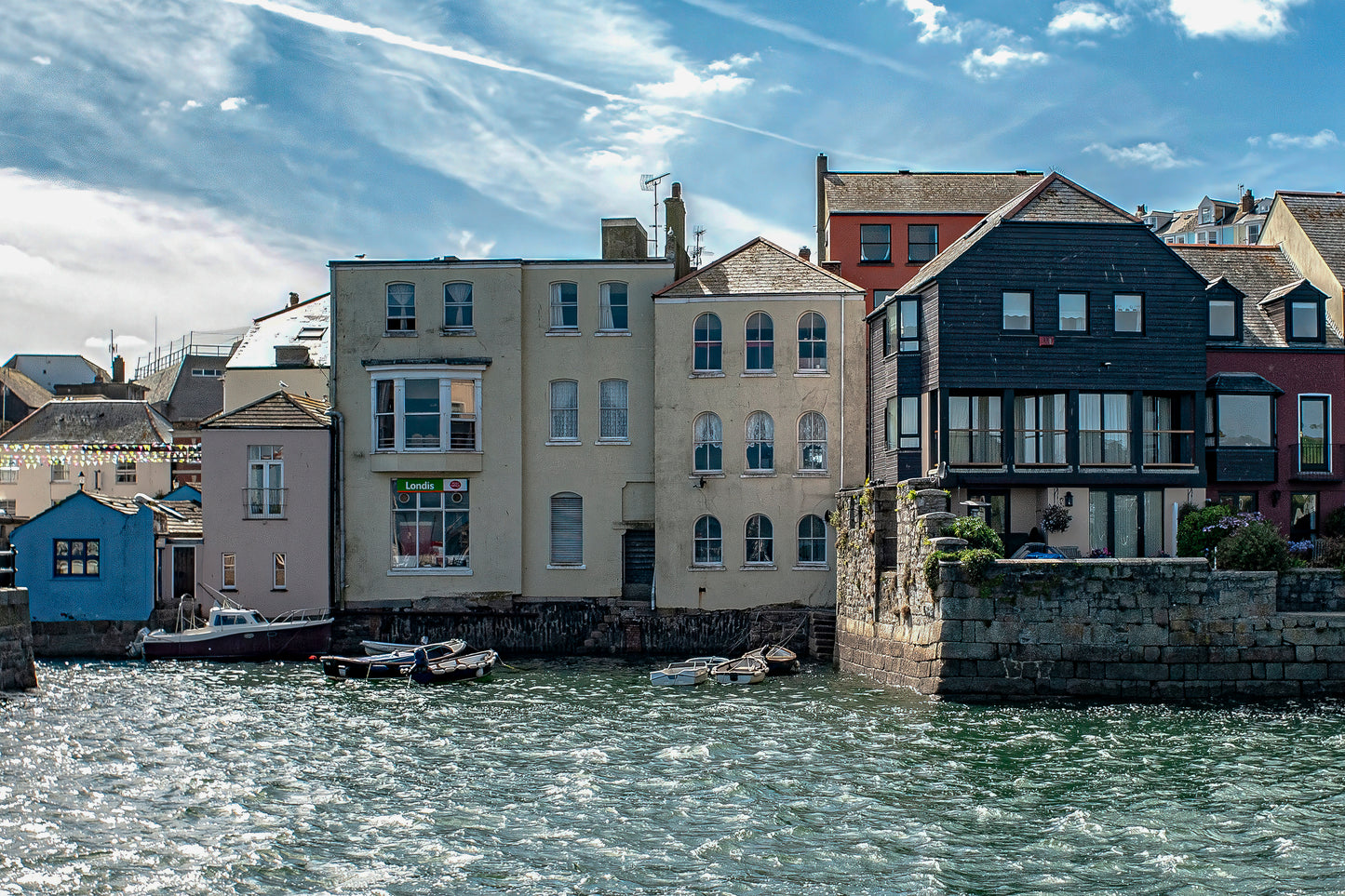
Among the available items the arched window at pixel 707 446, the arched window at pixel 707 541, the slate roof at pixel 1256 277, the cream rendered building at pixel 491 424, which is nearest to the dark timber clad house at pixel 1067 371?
the slate roof at pixel 1256 277

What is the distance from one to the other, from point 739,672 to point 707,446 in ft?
29.3

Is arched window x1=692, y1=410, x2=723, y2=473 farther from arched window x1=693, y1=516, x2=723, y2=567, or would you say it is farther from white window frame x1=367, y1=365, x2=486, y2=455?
white window frame x1=367, y1=365, x2=486, y2=455

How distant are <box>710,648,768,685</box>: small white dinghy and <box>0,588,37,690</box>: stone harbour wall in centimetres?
1775

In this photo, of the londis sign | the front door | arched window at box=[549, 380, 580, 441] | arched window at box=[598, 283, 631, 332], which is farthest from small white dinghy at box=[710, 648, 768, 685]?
the front door

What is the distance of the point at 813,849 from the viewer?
17875 millimetres

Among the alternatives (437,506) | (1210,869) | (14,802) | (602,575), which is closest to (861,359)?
(602,575)

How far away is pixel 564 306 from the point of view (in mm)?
41219

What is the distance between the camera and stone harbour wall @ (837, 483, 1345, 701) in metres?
29.3

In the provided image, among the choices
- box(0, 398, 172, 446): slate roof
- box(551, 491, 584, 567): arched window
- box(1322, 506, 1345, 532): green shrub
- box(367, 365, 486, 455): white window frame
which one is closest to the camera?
box(1322, 506, 1345, 532): green shrub

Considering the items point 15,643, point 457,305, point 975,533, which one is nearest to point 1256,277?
point 975,533

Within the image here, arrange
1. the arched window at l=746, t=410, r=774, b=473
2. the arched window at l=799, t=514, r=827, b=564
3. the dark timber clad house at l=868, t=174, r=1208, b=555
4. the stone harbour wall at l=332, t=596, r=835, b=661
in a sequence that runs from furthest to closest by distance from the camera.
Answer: the arched window at l=746, t=410, r=774, b=473 < the arched window at l=799, t=514, r=827, b=564 < the stone harbour wall at l=332, t=596, r=835, b=661 < the dark timber clad house at l=868, t=174, r=1208, b=555

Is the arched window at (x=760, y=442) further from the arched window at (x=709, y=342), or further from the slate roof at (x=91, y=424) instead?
the slate roof at (x=91, y=424)

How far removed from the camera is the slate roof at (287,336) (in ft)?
161

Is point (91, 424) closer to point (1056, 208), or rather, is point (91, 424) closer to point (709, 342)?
point (709, 342)
